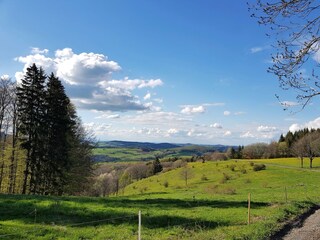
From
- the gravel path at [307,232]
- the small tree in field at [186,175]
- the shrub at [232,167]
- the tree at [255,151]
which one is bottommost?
the small tree in field at [186,175]

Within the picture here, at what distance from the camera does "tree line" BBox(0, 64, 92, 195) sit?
39.2 m

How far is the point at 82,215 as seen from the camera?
797 inches

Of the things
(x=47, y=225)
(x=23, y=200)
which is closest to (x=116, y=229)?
(x=47, y=225)

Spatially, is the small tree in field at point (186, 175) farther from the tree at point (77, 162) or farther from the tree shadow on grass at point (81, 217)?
the tree shadow on grass at point (81, 217)

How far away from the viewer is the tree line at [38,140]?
3916cm

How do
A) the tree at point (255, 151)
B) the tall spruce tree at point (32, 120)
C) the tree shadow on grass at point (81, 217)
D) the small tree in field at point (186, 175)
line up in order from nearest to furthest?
the tree shadow on grass at point (81, 217) < the tall spruce tree at point (32, 120) < the small tree in field at point (186, 175) < the tree at point (255, 151)

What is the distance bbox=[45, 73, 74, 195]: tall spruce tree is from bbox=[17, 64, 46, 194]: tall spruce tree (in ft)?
3.40

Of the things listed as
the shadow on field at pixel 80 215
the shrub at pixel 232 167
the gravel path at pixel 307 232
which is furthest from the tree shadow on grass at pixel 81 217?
the shrub at pixel 232 167

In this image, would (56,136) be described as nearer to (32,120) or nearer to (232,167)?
(32,120)

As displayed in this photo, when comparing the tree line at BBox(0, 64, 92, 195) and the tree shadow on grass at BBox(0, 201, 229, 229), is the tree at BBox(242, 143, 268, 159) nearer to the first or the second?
the tree line at BBox(0, 64, 92, 195)

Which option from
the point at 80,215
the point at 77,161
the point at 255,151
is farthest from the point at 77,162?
the point at 255,151

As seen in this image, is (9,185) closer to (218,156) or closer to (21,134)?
(21,134)

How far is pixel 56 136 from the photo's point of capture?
41.5 metres

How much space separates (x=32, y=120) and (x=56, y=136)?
3.68 meters
